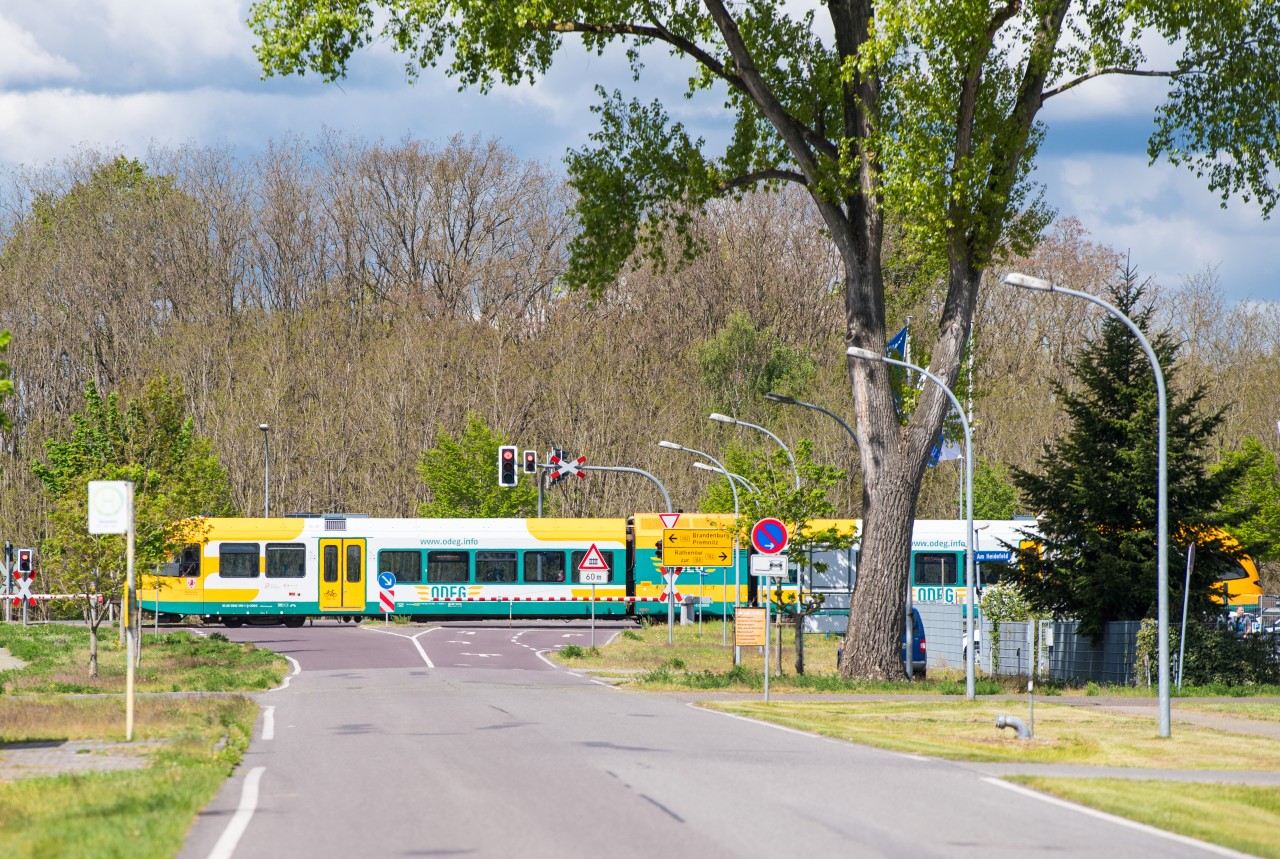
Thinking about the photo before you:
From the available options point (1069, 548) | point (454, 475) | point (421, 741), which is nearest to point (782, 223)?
point (454, 475)

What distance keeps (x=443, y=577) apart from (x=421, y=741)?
33.3 metres

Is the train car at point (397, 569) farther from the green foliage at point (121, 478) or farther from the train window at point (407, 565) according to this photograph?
the green foliage at point (121, 478)

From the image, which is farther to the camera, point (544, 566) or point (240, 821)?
point (544, 566)

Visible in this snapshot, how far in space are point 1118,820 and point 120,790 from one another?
726 cm

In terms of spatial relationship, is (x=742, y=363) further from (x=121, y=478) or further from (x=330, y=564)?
(x=121, y=478)

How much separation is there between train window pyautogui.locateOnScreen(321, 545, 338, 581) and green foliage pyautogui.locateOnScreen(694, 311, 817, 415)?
21.5 meters

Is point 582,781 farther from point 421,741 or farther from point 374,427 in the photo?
point 374,427

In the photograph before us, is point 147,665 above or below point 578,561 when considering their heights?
below

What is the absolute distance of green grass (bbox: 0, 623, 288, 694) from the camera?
25625 millimetres

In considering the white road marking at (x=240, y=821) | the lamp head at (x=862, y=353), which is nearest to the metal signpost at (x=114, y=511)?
the white road marking at (x=240, y=821)

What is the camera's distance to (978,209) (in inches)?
995

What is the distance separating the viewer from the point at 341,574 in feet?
158

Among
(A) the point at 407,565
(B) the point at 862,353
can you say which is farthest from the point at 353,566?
(B) the point at 862,353

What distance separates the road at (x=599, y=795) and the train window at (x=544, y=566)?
1103 inches
